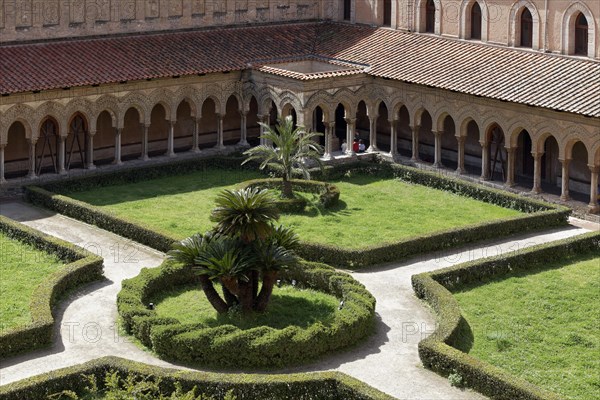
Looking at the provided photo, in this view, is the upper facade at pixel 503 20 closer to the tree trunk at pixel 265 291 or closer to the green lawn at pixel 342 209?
the green lawn at pixel 342 209

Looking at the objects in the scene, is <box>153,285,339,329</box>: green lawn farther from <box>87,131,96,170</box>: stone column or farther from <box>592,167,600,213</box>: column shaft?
<box>87,131,96,170</box>: stone column

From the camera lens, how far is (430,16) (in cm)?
5041

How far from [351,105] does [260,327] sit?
2131cm

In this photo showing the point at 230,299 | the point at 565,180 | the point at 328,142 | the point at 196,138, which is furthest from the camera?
the point at 196,138

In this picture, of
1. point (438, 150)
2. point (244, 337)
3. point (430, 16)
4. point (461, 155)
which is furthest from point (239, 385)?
point (430, 16)

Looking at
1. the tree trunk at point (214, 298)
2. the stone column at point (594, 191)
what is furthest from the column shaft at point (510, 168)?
the tree trunk at point (214, 298)

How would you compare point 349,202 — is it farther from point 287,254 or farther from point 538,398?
point 538,398

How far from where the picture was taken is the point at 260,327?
1109 inches

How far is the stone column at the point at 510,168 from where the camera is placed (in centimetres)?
4362

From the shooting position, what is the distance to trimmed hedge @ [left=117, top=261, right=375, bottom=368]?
27625mm

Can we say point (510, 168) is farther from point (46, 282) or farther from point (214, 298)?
point (46, 282)

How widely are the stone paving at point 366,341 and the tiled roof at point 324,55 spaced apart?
6.11 metres

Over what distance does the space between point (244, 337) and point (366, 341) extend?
352 cm

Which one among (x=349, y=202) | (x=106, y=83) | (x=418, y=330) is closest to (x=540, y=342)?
(x=418, y=330)
